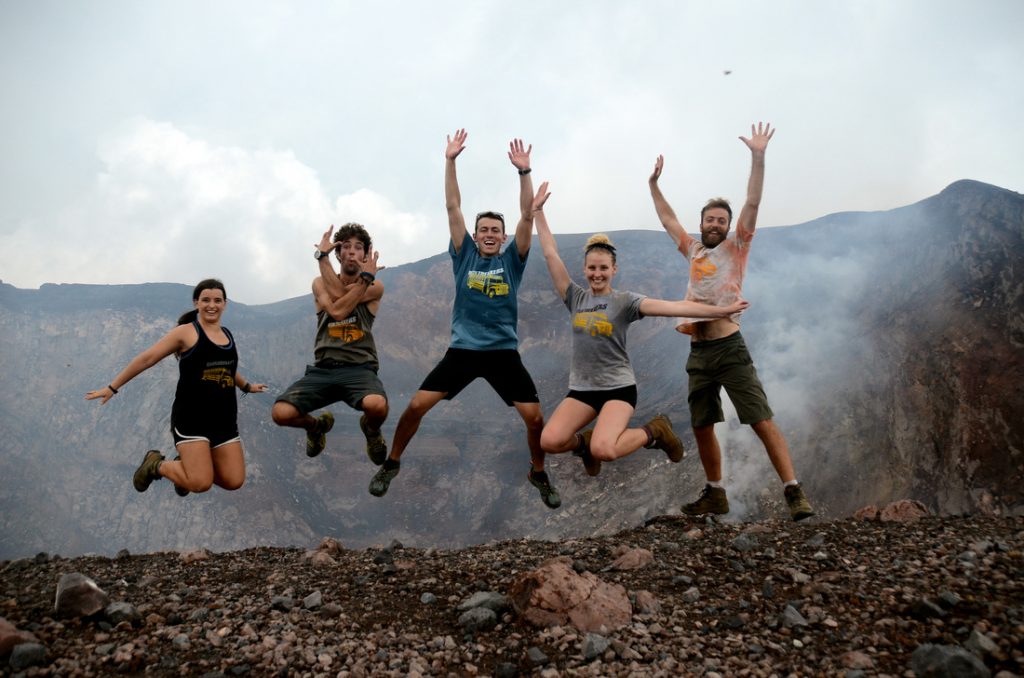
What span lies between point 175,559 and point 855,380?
1599 cm

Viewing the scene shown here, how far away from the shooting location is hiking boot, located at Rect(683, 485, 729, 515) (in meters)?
5.91

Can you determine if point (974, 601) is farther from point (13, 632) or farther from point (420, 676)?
point (13, 632)

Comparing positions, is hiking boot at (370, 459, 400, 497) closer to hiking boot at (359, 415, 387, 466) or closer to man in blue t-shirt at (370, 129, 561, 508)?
man in blue t-shirt at (370, 129, 561, 508)

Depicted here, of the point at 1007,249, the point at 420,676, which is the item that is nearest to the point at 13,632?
the point at 420,676

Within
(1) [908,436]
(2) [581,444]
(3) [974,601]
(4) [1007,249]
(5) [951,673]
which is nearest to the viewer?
(5) [951,673]

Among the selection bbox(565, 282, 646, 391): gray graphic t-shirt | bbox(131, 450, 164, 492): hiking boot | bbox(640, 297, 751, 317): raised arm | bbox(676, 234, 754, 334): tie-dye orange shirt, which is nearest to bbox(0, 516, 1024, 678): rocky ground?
bbox(131, 450, 164, 492): hiking boot

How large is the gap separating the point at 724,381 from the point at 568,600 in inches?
107

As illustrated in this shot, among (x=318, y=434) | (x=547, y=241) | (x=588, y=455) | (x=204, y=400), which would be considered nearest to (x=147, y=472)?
(x=204, y=400)

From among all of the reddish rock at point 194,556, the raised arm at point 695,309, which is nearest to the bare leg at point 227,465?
the reddish rock at point 194,556

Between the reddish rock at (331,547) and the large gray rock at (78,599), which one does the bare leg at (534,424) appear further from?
the large gray rock at (78,599)

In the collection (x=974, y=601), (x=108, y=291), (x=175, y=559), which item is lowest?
(x=175, y=559)

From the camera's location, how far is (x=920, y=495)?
12.9 meters

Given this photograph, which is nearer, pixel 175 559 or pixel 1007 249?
pixel 175 559

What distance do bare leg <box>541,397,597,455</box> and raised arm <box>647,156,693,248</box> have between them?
1.87 metres
